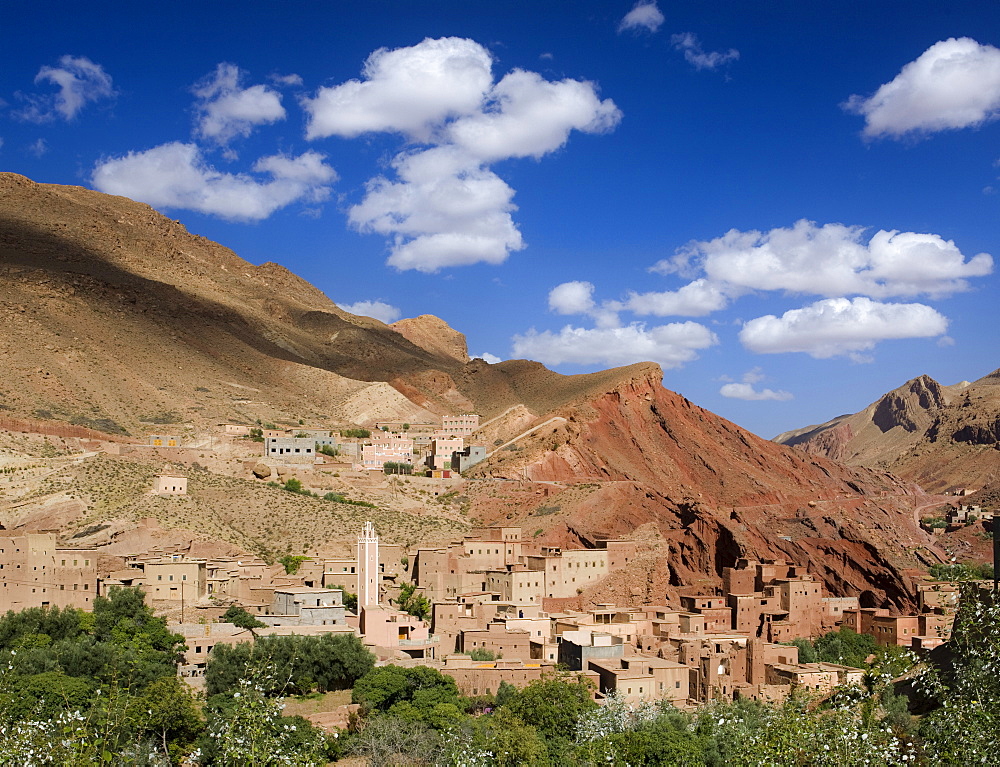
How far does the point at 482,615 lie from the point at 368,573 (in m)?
5.16

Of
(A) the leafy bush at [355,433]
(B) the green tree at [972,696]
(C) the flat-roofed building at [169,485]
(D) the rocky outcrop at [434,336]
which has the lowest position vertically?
(B) the green tree at [972,696]

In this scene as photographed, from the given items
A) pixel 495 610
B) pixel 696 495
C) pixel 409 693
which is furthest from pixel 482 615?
pixel 696 495

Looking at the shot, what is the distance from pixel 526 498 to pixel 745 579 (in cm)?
1848

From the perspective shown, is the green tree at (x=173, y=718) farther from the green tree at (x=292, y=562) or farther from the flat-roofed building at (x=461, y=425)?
the flat-roofed building at (x=461, y=425)

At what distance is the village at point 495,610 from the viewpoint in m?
38.0

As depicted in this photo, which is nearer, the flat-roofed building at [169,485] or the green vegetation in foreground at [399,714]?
the green vegetation in foreground at [399,714]

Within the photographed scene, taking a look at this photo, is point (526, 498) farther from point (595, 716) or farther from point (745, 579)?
point (595, 716)

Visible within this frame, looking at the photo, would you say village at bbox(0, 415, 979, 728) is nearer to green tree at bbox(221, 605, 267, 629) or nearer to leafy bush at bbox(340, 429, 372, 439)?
green tree at bbox(221, 605, 267, 629)

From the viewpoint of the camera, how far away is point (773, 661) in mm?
43406

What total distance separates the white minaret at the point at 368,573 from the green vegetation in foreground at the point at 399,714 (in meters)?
6.61

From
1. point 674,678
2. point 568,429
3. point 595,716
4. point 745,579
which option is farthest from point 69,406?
point 595,716

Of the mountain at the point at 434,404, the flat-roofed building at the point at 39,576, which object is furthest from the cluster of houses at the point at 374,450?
the flat-roofed building at the point at 39,576

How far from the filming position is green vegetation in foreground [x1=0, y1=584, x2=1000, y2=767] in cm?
1354

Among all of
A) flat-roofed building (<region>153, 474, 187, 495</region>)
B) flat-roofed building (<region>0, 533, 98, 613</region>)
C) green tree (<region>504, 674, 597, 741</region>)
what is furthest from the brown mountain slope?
flat-roofed building (<region>0, 533, 98, 613</region>)
